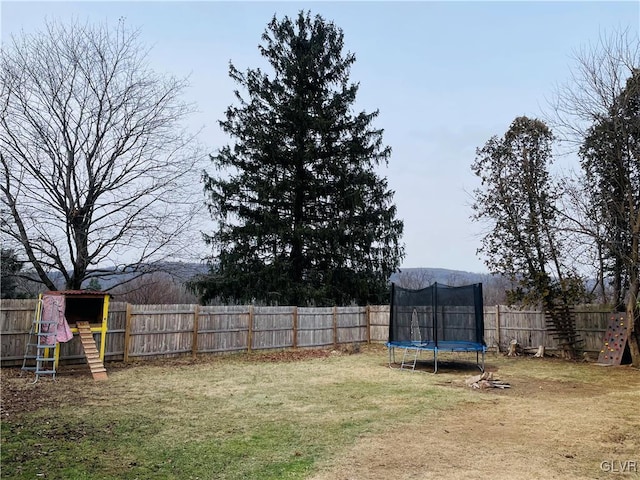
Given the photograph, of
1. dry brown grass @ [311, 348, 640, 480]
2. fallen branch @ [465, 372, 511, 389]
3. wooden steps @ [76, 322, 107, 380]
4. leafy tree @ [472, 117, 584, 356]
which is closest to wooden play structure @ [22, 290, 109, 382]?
wooden steps @ [76, 322, 107, 380]

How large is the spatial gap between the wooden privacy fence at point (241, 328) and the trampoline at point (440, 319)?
3.47m

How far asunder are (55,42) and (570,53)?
544 inches

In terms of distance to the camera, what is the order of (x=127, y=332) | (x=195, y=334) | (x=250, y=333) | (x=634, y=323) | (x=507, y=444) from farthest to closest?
1. (x=250, y=333)
2. (x=195, y=334)
3. (x=634, y=323)
4. (x=127, y=332)
5. (x=507, y=444)

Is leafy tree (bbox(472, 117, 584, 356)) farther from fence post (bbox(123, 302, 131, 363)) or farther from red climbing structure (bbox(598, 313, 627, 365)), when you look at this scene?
fence post (bbox(123, 302, 131, 363))

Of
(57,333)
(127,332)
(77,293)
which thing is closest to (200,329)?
(127,332)

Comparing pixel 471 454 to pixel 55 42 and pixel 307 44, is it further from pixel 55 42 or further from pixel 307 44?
pixel 307 44

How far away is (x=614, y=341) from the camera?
1165 centimetres

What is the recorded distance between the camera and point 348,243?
19375mm

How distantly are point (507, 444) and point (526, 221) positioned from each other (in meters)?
9.83

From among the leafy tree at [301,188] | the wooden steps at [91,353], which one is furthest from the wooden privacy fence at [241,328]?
the leafy tree at [301,188]

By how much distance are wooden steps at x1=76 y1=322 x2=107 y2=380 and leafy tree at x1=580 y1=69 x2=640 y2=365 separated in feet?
39.0

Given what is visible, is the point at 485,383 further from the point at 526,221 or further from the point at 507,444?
the point at 526,221

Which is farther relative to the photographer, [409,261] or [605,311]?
[409,261]

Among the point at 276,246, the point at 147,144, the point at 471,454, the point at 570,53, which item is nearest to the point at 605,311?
the point at 570,53
